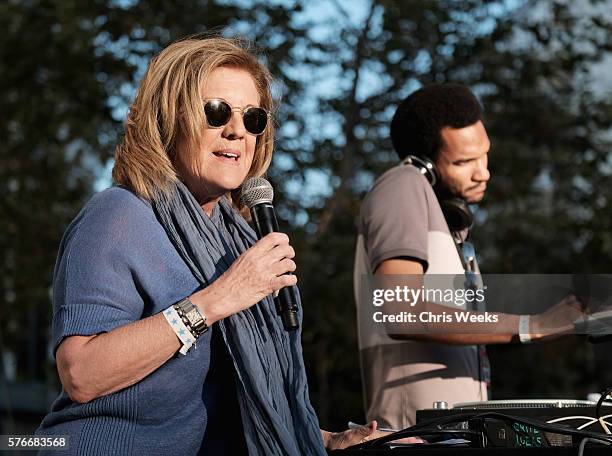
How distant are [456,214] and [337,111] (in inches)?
140

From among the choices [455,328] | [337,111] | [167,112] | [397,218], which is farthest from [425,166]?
[337,111]

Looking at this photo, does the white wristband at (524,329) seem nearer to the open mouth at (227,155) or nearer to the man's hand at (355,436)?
the man's hand at (355,436)

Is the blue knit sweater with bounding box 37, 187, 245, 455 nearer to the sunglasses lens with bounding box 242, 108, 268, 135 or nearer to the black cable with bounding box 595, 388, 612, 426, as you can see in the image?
the sunglasses lens with bounding box 242, 108, 268, 135

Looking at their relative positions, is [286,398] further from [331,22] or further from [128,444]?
[331,22]

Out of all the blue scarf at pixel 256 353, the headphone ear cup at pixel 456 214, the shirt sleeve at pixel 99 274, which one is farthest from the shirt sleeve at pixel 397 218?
the shirt sleeve at pixel 99 274

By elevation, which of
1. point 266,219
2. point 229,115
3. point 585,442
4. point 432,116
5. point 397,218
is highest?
point 432,116

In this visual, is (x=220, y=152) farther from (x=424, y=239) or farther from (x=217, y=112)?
(x=424, y=239)

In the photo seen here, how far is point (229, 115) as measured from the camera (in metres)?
2.68

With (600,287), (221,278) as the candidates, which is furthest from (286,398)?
(600,287)

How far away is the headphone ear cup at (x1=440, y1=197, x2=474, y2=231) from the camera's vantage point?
11.4 feet

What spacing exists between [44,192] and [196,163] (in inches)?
225

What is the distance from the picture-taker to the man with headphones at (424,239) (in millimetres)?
3236

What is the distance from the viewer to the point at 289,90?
6711mm

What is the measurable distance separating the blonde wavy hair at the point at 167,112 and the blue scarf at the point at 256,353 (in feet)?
0.26
